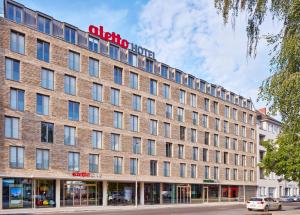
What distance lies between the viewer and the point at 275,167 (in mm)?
53406

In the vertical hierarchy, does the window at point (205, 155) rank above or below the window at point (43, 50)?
below

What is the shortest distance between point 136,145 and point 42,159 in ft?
48.8

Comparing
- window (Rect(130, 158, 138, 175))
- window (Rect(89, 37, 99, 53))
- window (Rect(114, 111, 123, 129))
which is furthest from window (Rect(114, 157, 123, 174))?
window (Rect(89, 37, 99, 53))

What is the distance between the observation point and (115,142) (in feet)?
176

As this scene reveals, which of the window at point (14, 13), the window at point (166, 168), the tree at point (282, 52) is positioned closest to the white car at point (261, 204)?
the window at point (166, 168)

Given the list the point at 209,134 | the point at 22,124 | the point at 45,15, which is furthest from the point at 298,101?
the point at 209,134

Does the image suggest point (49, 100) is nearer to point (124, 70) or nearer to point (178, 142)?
point (124, 70)

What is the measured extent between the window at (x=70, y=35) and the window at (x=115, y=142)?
1211 cm

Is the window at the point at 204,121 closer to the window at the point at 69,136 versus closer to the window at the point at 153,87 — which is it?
the window at the point at 153,87

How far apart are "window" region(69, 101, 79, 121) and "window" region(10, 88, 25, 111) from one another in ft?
20.7

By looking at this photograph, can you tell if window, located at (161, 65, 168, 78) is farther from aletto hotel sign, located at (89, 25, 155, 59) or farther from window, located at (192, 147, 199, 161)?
window, located at (192, 147, 199, 161)

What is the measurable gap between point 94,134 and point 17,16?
15.5 metres

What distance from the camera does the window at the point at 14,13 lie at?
141ft

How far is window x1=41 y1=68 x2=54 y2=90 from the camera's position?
4591cm
